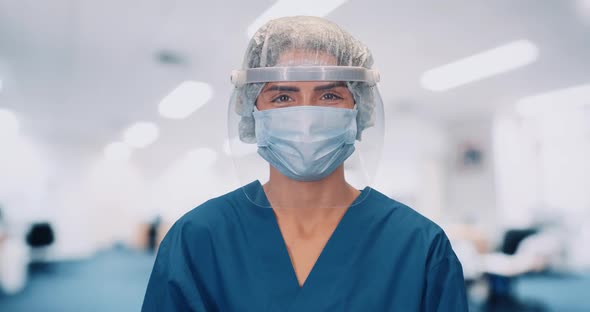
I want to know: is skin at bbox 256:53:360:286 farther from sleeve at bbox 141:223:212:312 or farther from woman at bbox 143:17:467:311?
sleeve at bbox 141:223:212:312

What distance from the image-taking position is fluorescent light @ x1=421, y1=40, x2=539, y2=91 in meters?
2.79

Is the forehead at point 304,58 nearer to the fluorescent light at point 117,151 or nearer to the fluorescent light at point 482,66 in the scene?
the fluorescent light at point 117,151

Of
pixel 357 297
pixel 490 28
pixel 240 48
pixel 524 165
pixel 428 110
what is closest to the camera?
pixel 357 297

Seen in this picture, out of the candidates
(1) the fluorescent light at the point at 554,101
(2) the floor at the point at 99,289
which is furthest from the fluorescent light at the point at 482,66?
(2) the floor at the point at 99,289

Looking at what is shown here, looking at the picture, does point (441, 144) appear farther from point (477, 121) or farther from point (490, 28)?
point (490, 28)

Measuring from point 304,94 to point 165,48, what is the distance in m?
1.73

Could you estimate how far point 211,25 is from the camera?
2283mm

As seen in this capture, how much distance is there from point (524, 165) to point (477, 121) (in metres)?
0.92

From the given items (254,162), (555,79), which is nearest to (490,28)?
(555,79)

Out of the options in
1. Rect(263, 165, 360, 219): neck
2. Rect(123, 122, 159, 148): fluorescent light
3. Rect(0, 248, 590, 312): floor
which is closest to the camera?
Rect(263, 165, 360, 219): neck

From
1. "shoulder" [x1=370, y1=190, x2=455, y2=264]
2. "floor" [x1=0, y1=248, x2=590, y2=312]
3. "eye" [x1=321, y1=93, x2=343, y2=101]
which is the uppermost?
"eye" [x1=321, y1=93, x2=343, y2=101]

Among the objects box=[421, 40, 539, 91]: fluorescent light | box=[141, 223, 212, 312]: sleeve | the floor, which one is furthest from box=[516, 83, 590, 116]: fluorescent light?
box=[141, 223, 212, 312]: sleeve

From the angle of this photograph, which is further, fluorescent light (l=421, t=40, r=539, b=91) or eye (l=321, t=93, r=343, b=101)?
fluorescent light (l=421, t=40, r=539, b=91)

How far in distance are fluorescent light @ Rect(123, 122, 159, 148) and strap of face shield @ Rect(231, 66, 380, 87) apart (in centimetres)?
181
